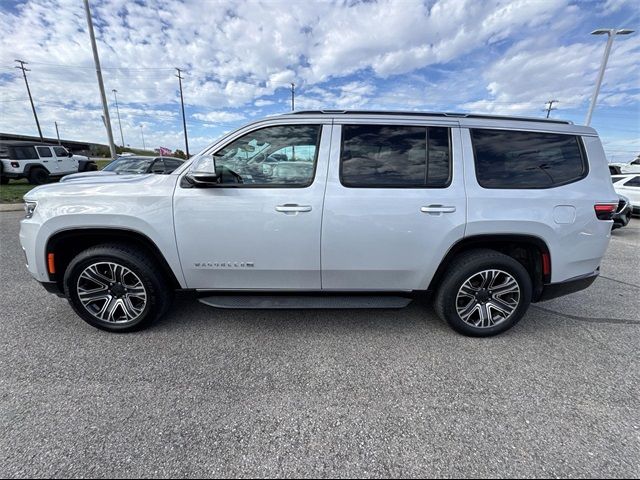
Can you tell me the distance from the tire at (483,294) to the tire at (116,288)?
8.61 ft

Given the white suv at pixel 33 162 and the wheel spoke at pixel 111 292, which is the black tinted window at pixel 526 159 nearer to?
the wheel spoke at pixel 111 292

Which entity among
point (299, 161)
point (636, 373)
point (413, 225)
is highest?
point (299, 161)

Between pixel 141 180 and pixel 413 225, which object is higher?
pixel 141 180

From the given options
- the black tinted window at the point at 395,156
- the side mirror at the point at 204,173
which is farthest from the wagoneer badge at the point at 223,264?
the black tinted window at the point at 395,156

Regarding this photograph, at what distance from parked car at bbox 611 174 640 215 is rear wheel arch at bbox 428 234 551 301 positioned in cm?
1004

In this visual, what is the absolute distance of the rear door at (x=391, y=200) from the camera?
8.53ft

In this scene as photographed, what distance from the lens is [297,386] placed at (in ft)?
7.40

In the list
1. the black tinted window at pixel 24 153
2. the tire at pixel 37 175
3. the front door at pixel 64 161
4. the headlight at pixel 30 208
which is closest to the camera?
the headlight at pixel 30 208

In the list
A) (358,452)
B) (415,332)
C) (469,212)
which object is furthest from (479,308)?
(358,452)

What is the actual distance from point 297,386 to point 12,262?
17.1 feet

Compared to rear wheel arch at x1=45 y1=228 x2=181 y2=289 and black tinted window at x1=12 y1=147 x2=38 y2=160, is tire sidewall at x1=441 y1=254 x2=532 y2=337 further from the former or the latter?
black tinted window at x1=12 y1=147 x2=38 y2=160

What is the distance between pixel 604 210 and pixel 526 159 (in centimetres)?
80

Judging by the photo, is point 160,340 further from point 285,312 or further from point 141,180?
point 141,180

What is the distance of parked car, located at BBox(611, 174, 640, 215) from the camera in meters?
9.59
